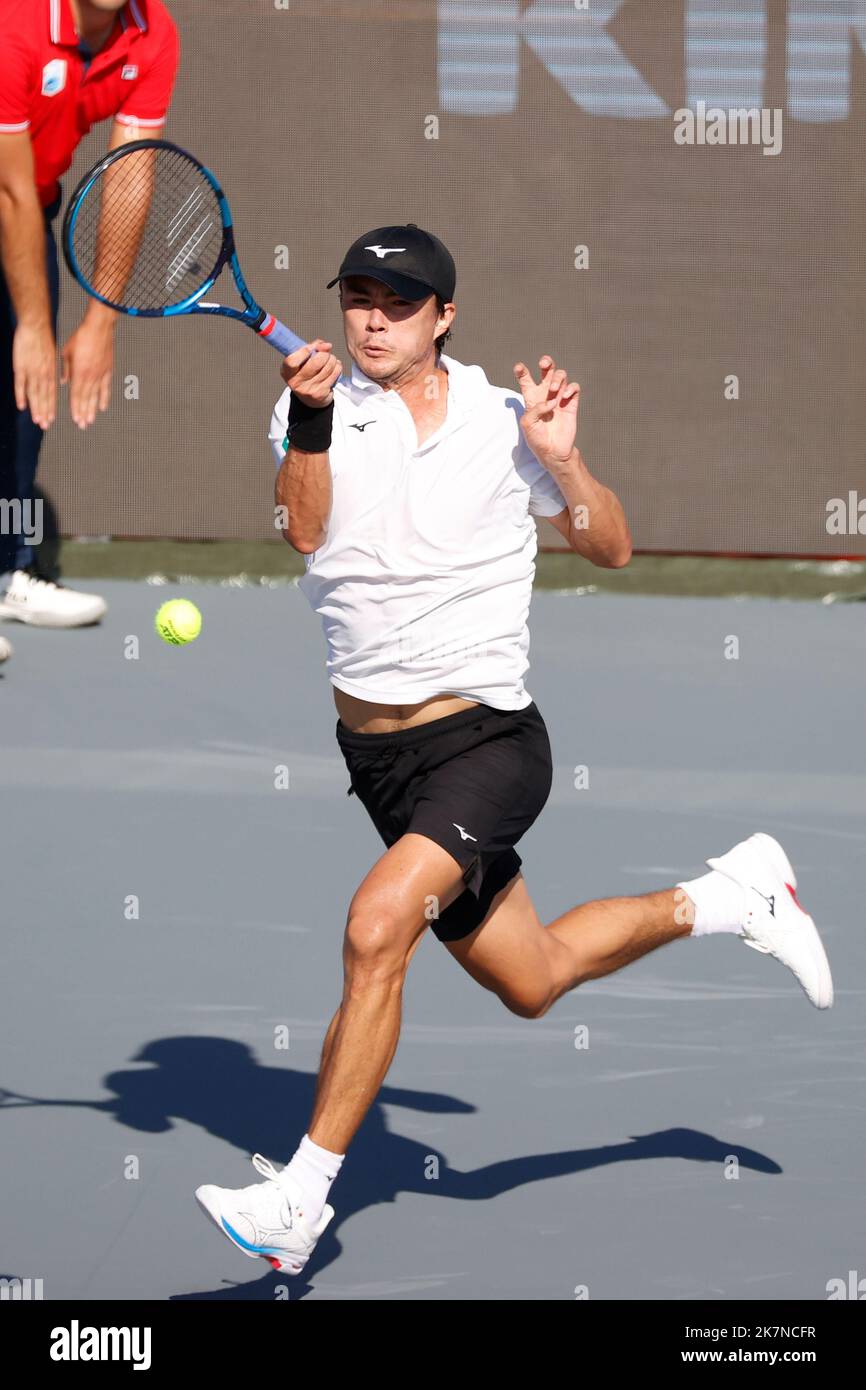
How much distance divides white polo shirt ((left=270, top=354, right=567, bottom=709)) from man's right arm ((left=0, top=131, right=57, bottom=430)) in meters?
4.62

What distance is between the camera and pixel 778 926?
472 cm

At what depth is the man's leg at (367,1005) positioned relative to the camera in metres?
3.67

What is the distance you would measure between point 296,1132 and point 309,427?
4.93ft

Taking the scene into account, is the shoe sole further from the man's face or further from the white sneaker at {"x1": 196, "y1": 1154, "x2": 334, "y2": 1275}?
the white sneaker at {"x1": 196, "y1": 1154, "x2": 334, "y2": 1275}

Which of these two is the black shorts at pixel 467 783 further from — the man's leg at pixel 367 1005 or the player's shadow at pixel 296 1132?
the player's shadow at pixel 296 1132

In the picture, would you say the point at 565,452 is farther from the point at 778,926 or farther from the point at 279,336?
the point at 778,926

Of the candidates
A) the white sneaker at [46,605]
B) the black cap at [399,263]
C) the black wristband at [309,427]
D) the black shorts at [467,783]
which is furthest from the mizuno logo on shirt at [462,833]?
the white sneaker at [46,605]

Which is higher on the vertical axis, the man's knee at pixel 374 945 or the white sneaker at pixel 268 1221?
the man's knee at pixel 374 945

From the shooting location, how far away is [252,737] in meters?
7.89

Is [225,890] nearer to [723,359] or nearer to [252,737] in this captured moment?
[252,737]

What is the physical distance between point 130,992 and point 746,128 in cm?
661

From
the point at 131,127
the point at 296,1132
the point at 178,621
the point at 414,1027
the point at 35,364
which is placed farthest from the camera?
the point at 131,127

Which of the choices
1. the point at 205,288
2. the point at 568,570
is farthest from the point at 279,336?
the point at 568,570

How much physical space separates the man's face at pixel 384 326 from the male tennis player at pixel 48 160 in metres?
3.93
